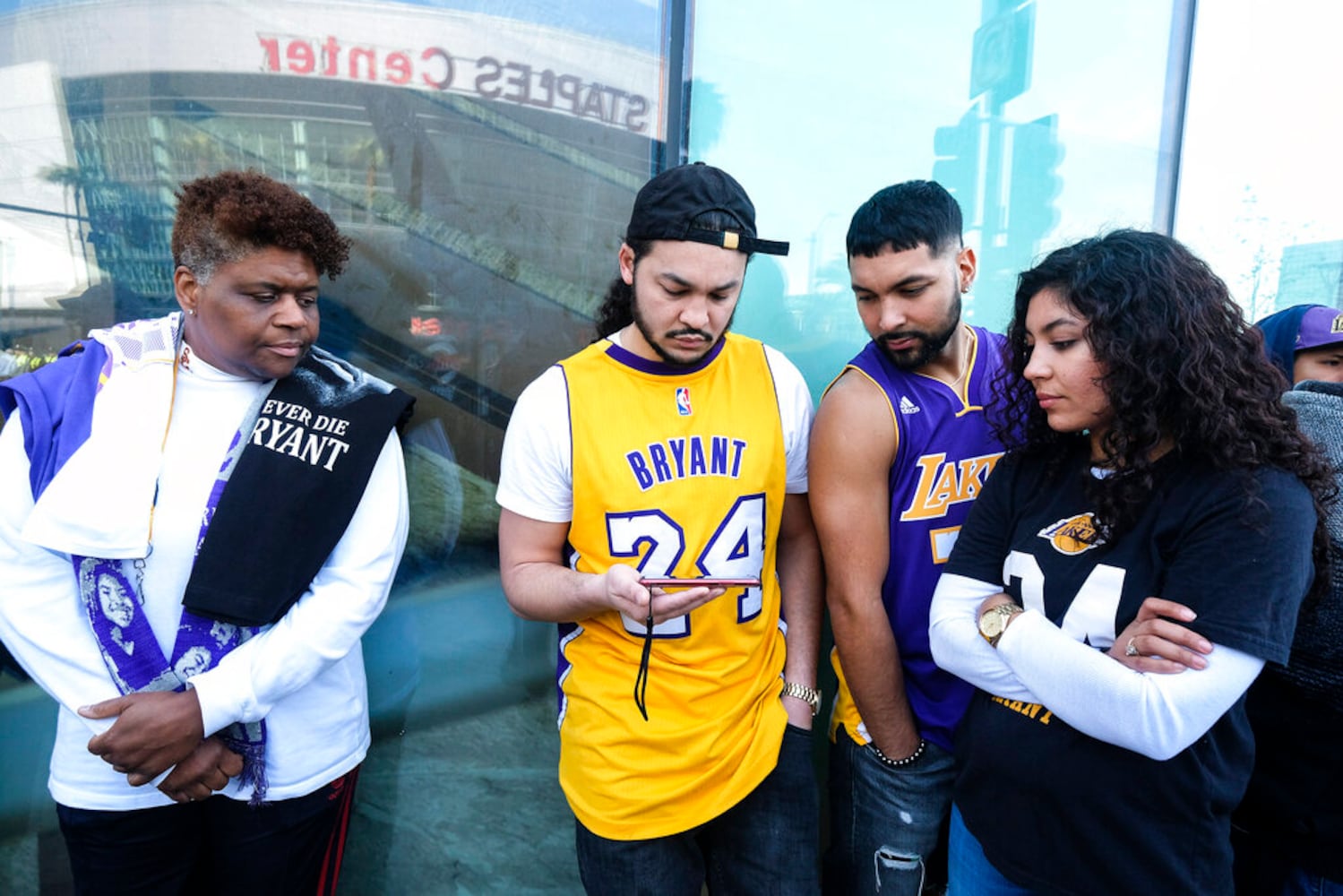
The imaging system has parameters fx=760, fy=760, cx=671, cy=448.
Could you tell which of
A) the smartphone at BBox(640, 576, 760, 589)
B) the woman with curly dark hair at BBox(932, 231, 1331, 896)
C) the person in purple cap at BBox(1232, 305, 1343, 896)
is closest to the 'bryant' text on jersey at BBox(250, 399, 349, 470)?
the smartphone at BBox(640, 576, 760, 589)

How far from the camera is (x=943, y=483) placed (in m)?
1.96

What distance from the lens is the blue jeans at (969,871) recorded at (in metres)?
1.70

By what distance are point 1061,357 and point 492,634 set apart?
204 centimetres

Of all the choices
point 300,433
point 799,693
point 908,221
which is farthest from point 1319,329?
point 300,433

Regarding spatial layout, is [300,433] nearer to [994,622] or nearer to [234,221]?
[234,221]

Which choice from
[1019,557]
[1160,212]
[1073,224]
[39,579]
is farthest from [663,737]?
[1160,212]

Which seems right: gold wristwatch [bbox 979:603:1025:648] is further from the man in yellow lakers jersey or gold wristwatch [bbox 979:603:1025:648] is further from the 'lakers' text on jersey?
the man in yellow lakers jersey

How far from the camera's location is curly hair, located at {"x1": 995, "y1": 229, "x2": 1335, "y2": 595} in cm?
140

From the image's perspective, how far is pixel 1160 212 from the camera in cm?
318

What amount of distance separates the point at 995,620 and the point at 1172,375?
585 mm

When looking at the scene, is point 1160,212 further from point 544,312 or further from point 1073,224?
point 544,312

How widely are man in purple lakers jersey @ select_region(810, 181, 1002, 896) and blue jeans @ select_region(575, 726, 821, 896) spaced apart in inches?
7.9

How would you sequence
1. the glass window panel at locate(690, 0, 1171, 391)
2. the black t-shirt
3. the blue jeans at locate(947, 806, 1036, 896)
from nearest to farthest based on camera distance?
the black t-shirt → the blue jeans at locate(947, 806, 1036, 896) → the glass window panel at locate(690, 0, 1171, 391)

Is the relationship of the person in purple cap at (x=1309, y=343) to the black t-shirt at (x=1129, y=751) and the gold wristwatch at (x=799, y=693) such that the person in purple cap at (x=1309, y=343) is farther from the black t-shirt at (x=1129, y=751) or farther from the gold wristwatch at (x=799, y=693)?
the gold wristwatch at (x=799, y=693)
